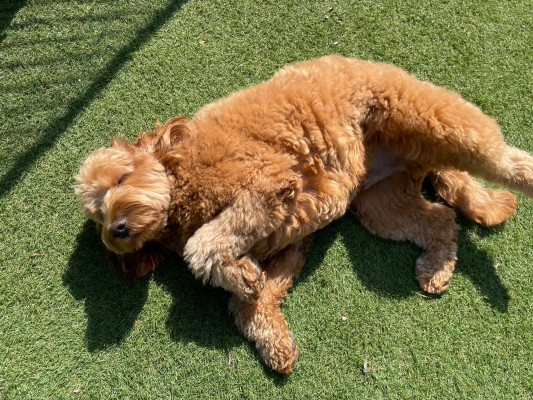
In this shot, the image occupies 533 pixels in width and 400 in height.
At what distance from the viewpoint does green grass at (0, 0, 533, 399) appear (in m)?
3.06

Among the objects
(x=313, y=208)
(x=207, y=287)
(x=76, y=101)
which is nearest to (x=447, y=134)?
(x=313, y=208)

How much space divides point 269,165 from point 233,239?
52 cm

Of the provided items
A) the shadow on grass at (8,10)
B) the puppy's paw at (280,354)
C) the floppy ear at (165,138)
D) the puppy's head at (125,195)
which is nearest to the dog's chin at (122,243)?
the puppy's head at (125,195)

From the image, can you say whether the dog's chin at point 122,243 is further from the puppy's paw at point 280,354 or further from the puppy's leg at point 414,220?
the puppy's leg at point 414,220

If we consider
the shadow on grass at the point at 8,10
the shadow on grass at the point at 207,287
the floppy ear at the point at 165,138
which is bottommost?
the shadow on grass at the point at 207,287

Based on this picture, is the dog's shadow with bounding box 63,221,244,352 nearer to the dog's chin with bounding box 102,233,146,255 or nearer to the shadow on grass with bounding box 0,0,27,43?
the dog's chin with bounding box 102,233,146,255

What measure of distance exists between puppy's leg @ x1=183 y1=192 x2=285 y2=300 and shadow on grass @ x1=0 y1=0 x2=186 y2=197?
5.19 ft

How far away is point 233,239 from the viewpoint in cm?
271

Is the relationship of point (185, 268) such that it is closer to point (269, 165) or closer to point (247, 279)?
point (247, 279)

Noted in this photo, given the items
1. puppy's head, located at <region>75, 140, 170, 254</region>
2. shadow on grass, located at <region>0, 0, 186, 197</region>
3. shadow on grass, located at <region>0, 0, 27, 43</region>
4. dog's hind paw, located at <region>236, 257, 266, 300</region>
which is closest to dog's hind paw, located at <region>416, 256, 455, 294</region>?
dog's hind paw, located at <region>236, 257, 266, 300</region>

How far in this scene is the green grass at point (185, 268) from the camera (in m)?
3.06

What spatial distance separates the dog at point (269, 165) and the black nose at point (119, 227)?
1 centimetres

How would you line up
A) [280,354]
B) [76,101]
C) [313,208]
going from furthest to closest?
[76,101]
[280,354]
[313,208]

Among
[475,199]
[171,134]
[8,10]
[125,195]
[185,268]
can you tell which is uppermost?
[8,10]
